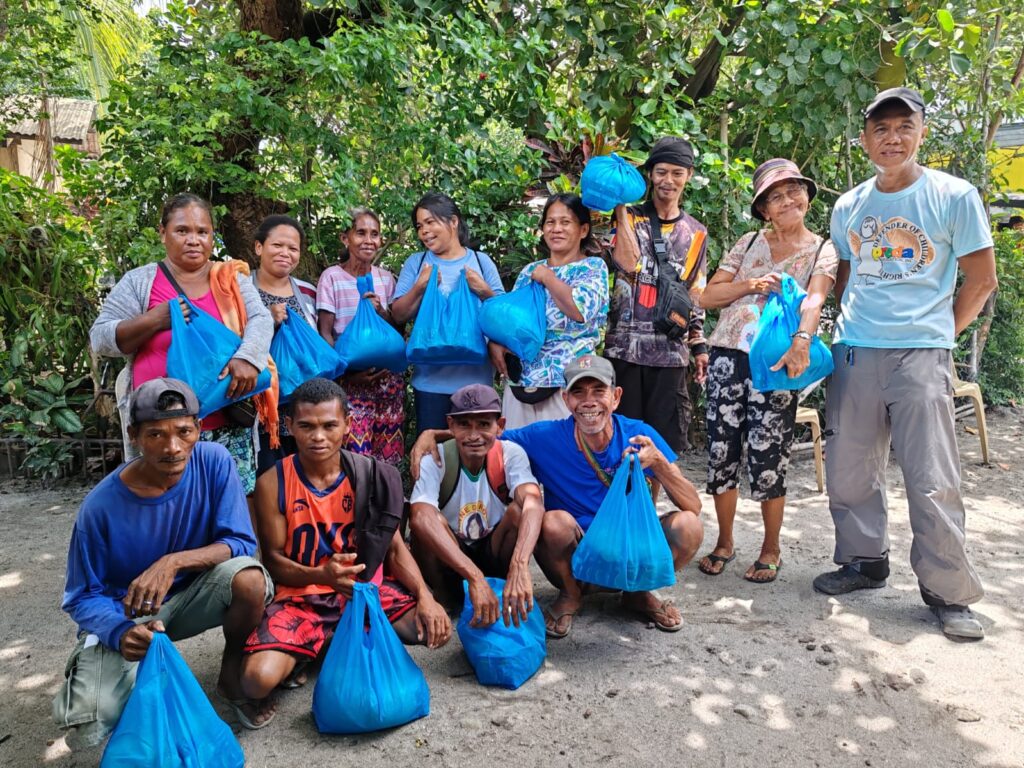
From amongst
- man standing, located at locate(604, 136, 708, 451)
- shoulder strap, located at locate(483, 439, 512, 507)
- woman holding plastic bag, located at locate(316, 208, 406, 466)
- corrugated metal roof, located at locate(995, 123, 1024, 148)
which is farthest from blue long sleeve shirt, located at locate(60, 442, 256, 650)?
corrugated metal roof, located at locate(995, 123, 1024, 148)

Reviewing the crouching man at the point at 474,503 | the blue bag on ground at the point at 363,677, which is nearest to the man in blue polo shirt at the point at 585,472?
the crouching man at the point at 474,503

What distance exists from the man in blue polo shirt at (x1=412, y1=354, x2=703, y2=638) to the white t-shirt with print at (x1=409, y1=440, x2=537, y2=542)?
9cm

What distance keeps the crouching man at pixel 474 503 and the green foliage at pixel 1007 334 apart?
20.2 ft

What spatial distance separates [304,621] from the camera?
8.86ft

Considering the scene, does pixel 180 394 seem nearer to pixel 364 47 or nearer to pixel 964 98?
pixel 364 47

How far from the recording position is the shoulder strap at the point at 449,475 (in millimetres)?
3188

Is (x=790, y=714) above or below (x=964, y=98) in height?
below

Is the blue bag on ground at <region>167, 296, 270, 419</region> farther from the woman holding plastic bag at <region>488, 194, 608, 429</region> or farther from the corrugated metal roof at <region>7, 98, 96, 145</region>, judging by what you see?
the corrugated metal roof at <region>7, 98, 96, 145</region>

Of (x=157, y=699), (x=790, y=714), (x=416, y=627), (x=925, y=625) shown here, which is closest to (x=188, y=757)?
(x=157, y=699)

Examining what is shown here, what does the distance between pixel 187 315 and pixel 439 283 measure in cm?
120

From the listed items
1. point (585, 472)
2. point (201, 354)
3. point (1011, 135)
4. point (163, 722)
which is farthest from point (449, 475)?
point (1011, 135)

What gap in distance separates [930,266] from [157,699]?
313 centimetres

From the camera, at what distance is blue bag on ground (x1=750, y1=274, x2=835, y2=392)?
3.31m

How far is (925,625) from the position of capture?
10.4 feet
